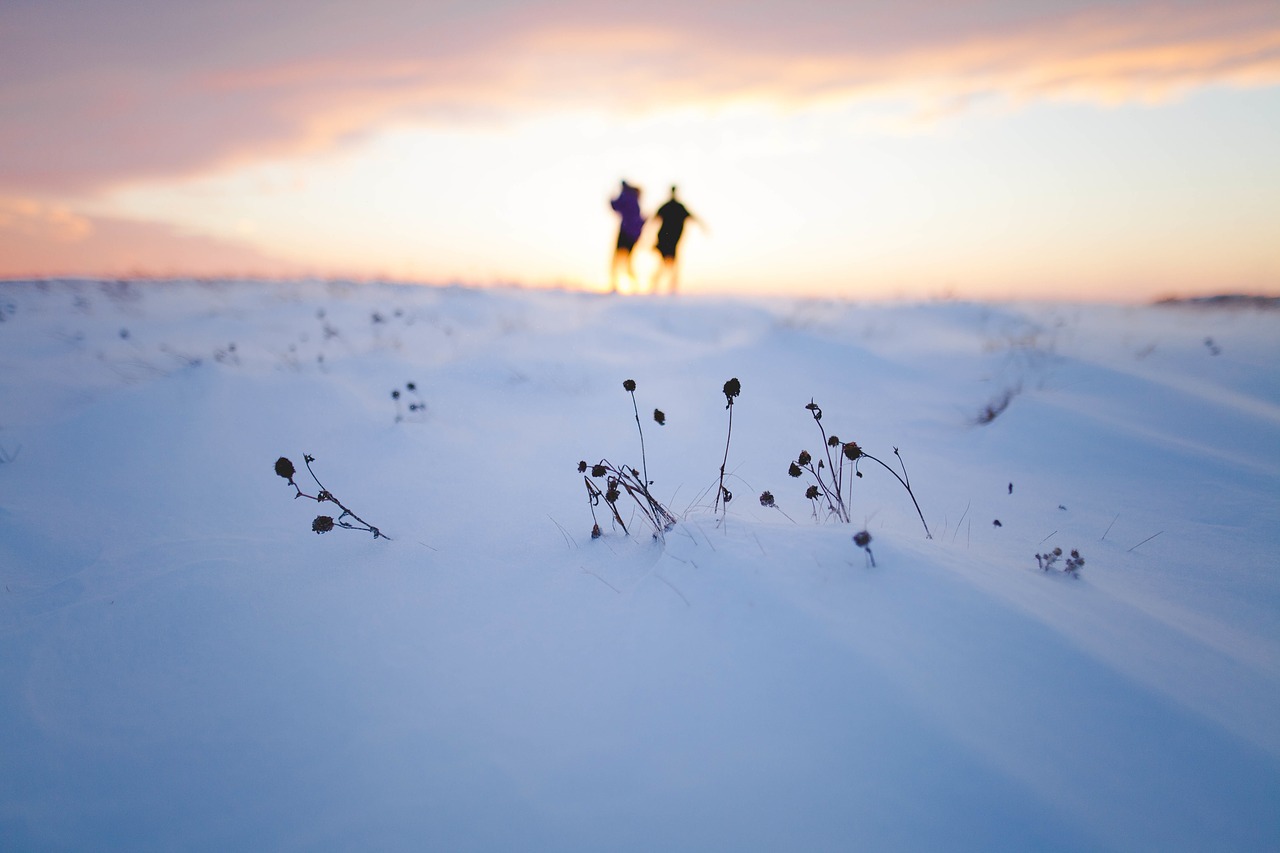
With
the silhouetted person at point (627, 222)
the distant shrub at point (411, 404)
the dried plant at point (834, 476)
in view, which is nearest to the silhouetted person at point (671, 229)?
the silhouetted person at point (627, 222)

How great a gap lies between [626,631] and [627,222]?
10426 mm

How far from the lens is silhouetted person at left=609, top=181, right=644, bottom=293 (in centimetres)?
1097

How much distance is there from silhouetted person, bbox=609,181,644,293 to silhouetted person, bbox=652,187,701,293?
688 mm

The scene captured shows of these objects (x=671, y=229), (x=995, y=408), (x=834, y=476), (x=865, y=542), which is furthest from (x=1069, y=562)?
(x=671, y=229)

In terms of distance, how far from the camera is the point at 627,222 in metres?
11.2

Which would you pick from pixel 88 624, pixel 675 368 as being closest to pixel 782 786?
pixel 88 624

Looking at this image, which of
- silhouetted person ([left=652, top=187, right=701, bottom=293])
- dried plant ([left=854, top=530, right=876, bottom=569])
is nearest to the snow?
dried plant ([left=854, top=530, right=876, bottom=569])

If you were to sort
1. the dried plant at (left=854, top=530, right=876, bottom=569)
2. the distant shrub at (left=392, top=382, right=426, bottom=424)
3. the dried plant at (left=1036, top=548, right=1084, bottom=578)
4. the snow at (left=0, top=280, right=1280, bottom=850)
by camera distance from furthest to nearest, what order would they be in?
1. the distant shrub at (left=392, top=382, right=426, bottom=424)
2. the dried plant at (left=1036, top=548, right=1084, bottom=578)
3. the dried plant at (left=854, top=530, right=876, bottom=569)
4. the snow at (left=0, top=280, right=1280, bottom=850)

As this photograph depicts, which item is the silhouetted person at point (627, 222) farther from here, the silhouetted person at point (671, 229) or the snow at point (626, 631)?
the snow at point (626, 631)

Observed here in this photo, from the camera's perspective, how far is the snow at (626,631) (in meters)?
1.28

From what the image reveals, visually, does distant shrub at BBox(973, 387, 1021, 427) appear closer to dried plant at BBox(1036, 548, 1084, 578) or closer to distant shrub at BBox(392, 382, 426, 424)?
dried plant at BBox(1036, 548, 1084, 578)

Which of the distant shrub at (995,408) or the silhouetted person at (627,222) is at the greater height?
the silhouetted person at (627,222)

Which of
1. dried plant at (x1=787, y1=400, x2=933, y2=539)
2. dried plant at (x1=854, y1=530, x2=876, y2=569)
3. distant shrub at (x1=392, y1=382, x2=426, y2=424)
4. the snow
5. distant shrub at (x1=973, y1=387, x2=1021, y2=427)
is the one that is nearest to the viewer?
the snow

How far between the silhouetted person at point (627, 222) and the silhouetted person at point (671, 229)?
27.1 inches
